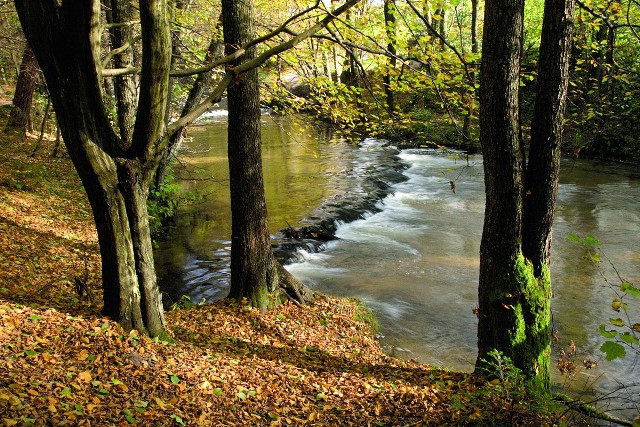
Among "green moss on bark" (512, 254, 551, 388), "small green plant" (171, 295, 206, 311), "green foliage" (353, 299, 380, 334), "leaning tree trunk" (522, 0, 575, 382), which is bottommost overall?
"green foliage" (353, 299, 380, 334)

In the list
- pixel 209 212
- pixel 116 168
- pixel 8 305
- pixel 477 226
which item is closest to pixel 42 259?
pixel 8 305

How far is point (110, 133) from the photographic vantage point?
15.0 ft

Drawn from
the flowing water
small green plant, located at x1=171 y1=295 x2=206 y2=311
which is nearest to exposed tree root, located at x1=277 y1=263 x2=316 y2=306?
small green plant, located at x1=171 y1=295 x2=206 y2=311

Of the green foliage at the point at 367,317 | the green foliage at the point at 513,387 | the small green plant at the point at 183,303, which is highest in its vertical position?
the green foliage at the point at 513,387

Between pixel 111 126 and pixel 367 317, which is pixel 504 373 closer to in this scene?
pixel 367 317

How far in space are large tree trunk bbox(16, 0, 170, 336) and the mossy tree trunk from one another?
3096 millimetres

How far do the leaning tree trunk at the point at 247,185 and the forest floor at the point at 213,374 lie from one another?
1.18 ft

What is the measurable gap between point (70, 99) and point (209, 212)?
34.4ft

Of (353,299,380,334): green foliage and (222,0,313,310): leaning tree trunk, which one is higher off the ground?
(222,0,313,310): leaning tree trunk

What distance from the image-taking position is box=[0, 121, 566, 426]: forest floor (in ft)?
13.1

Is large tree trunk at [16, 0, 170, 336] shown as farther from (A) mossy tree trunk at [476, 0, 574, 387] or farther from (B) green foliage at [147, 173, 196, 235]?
(B) green foliage at [147, 173, 196, 235]

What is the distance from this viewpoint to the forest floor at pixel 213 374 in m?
4.01

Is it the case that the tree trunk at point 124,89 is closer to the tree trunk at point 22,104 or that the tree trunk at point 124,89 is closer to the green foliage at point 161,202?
the green foliage at point 161,202

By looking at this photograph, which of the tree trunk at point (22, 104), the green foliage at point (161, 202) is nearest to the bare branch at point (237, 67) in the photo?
the green foliage at point (161, 202)
